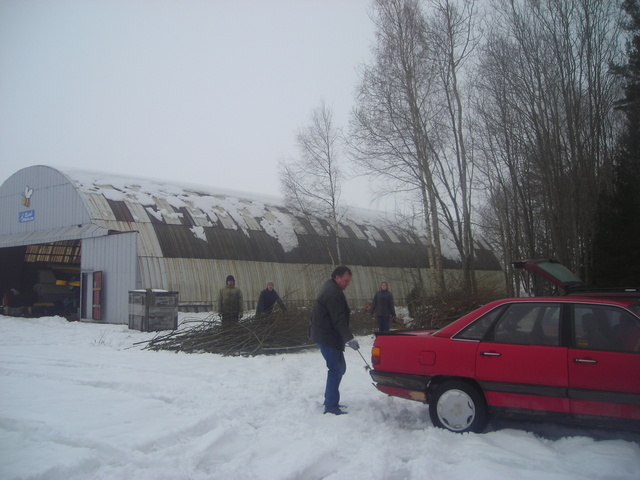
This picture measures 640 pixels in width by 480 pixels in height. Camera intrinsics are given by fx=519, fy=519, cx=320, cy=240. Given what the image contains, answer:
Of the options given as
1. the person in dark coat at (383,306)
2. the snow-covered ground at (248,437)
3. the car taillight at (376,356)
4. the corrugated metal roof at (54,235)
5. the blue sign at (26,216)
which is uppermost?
the blue sign at (26,216)

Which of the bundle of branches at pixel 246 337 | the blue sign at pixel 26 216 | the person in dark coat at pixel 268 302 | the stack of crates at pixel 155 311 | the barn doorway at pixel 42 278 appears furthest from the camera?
the barn doorway at pixel 42 278

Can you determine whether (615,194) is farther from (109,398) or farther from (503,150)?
(109,398)

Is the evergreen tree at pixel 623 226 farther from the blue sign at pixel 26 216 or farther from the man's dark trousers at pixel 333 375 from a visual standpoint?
the blue sign at pixel 26 216

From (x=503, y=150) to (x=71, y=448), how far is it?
1978cm

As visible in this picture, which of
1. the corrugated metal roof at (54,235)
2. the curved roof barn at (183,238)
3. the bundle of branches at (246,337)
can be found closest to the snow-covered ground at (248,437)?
the bundle of branches at (246,337)

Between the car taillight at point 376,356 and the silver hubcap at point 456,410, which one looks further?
the car taillight at point 376,356

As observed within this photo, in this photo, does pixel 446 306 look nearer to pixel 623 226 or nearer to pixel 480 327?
pixel 623 226

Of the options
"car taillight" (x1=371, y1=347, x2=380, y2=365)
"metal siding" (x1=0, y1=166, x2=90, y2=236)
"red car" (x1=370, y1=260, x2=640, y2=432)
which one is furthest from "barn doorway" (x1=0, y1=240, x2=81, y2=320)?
"red car" (x1=370, y1=260, x2=640, y2=432)

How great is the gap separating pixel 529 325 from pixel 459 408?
1.19m

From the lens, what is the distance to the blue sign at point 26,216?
24516mm

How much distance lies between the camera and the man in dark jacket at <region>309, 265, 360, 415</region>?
260 inches

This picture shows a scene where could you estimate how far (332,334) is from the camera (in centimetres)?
677

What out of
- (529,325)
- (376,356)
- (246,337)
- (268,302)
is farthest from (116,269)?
(529,325)

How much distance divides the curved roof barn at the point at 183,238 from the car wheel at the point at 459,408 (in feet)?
52.2
